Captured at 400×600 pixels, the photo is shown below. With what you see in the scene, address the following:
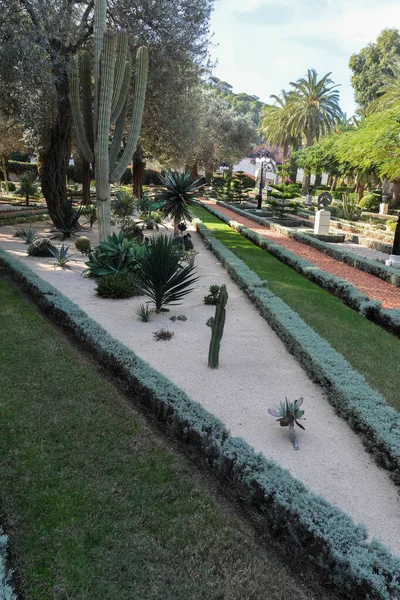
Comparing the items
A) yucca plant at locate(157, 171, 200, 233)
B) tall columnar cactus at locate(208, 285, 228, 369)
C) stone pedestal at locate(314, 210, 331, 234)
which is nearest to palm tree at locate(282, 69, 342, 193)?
stone pedestal at locate(314, 210, 331, 234)

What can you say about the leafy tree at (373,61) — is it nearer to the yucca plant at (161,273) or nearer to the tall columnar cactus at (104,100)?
the tall columnar cactus at (104,100)

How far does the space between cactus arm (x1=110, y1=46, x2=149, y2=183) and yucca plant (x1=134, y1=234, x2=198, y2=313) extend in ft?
14.4

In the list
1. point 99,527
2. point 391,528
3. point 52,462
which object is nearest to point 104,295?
point 52,462

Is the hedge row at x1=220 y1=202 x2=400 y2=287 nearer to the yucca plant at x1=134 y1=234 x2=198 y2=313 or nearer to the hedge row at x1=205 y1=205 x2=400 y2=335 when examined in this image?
the hedge row at x1=205 y1=205 x2=400 y2=335

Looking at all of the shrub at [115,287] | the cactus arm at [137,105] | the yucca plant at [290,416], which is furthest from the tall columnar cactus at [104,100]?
the yucca plant at [290,416]

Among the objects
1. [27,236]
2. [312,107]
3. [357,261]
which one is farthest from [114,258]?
[312,107]

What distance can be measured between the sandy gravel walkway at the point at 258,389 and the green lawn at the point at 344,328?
79 centimetres

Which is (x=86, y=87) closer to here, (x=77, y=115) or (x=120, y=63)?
(x=77, y=115)

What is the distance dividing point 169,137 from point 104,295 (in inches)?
438

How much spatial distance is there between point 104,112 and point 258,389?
7.89 m

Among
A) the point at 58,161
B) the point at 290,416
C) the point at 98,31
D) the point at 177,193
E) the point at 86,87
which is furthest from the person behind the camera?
the point at 58,161

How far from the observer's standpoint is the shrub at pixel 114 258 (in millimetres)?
8695

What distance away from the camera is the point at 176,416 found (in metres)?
4.00

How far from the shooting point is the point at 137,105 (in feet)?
35.6
